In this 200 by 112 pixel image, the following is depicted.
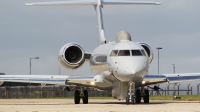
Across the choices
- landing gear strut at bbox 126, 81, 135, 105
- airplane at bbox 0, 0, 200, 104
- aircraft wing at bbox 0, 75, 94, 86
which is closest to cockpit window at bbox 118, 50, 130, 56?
airplane at bbox 0, 0, 200, 104

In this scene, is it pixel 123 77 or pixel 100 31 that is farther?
pixel 100 31

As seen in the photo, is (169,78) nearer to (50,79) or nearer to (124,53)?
(124,53)

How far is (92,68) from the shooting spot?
1588 inches

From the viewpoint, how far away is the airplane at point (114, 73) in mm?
33875

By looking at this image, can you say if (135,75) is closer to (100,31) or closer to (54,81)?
(54,81)

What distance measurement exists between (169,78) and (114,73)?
16.4 feet

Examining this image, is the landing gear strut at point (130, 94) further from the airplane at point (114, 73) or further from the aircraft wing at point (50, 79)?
the aircraft wing at point (50, 79)

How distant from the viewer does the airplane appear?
1334 inches

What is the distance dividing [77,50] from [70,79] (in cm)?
269

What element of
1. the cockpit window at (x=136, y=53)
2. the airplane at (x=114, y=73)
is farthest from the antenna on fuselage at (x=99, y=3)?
the cockpit window at (x=136, y=53)

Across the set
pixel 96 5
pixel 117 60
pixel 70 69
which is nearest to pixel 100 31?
pixel 96 5

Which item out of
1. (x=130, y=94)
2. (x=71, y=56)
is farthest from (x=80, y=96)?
(x=130, y=94)

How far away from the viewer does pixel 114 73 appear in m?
34.6

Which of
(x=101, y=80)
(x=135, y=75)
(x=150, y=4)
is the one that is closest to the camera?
(x=135, y=75)
